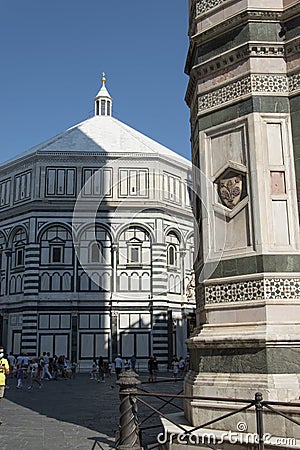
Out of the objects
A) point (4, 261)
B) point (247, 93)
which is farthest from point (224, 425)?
point (4, 261)

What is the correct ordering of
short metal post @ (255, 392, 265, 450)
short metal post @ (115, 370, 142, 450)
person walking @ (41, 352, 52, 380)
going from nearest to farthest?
short metal post @ (255, 392, 265, 450) < short metal post @ (115, 370, 142, 450) < person walking @ (41, 352, 52, 380)

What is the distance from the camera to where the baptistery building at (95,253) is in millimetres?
27656

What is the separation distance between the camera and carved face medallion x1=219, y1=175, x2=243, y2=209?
6529 mm

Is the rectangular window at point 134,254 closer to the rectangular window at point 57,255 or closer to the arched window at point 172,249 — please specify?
the arched window at point 172,249

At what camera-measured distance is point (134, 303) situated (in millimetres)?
28141

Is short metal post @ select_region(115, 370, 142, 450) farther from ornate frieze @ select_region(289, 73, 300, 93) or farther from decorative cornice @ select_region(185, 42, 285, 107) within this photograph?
decorative cornice @ select_region(185, 42, 285, 107)

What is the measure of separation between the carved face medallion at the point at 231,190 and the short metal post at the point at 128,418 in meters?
2.48

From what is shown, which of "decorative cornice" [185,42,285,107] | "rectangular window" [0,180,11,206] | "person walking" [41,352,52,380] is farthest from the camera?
"rectangular window" [0,180,11,206]

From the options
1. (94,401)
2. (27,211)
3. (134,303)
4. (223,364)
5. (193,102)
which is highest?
(27,211)

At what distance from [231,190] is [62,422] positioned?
575 centimetres

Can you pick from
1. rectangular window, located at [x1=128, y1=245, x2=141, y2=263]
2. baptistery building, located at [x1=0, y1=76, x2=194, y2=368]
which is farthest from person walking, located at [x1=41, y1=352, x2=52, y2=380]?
rectangular window, located at [x1=128, y1=245, x2=141, y2=263]

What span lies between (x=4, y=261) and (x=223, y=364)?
25787 millimetres

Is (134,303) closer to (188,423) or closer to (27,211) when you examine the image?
(27,211)

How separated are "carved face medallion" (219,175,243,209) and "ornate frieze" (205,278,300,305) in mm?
1027
